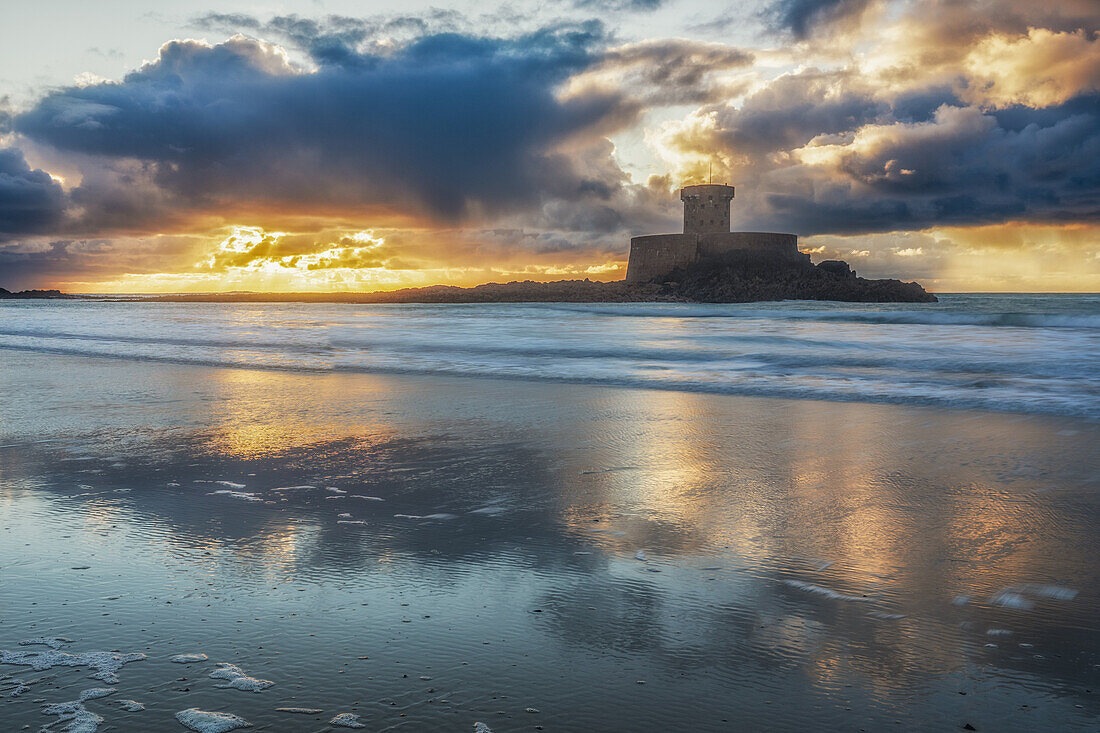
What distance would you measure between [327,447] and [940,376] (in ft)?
24.0

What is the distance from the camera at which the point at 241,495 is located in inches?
142

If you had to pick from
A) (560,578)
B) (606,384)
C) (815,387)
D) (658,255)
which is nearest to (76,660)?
(560,578)

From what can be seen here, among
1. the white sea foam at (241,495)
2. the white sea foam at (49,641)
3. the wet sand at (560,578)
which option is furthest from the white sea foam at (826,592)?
the white sea foam at (241,495)

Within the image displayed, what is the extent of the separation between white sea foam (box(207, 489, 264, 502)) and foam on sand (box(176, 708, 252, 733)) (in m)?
1.93

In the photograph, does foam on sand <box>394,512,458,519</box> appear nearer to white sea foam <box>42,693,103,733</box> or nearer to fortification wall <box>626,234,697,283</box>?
white sea foam <box>42,693,103,733</box>

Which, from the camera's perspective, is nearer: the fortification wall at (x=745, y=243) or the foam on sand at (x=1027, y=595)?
the foam on sand at (x=1027, y=595)

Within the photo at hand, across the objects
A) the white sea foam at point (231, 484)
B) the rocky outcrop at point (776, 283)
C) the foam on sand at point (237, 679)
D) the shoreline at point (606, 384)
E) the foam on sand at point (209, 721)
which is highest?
the rocky outcrop at point (776, 283)

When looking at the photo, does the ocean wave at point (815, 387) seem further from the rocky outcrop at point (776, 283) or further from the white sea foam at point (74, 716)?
the rocky outcrop at point (776, 283)

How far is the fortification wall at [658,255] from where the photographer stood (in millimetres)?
71188

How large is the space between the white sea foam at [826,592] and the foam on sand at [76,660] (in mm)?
1851

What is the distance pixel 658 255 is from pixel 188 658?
73.0m

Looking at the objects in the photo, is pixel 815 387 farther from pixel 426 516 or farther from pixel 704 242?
pixel 704 242

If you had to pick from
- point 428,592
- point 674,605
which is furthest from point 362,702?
point 674,605

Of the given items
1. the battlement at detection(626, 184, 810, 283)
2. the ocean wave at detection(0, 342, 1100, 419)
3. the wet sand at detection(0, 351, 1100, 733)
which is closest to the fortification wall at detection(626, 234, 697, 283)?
the battlement at detection(626, 184, 810, 283)
